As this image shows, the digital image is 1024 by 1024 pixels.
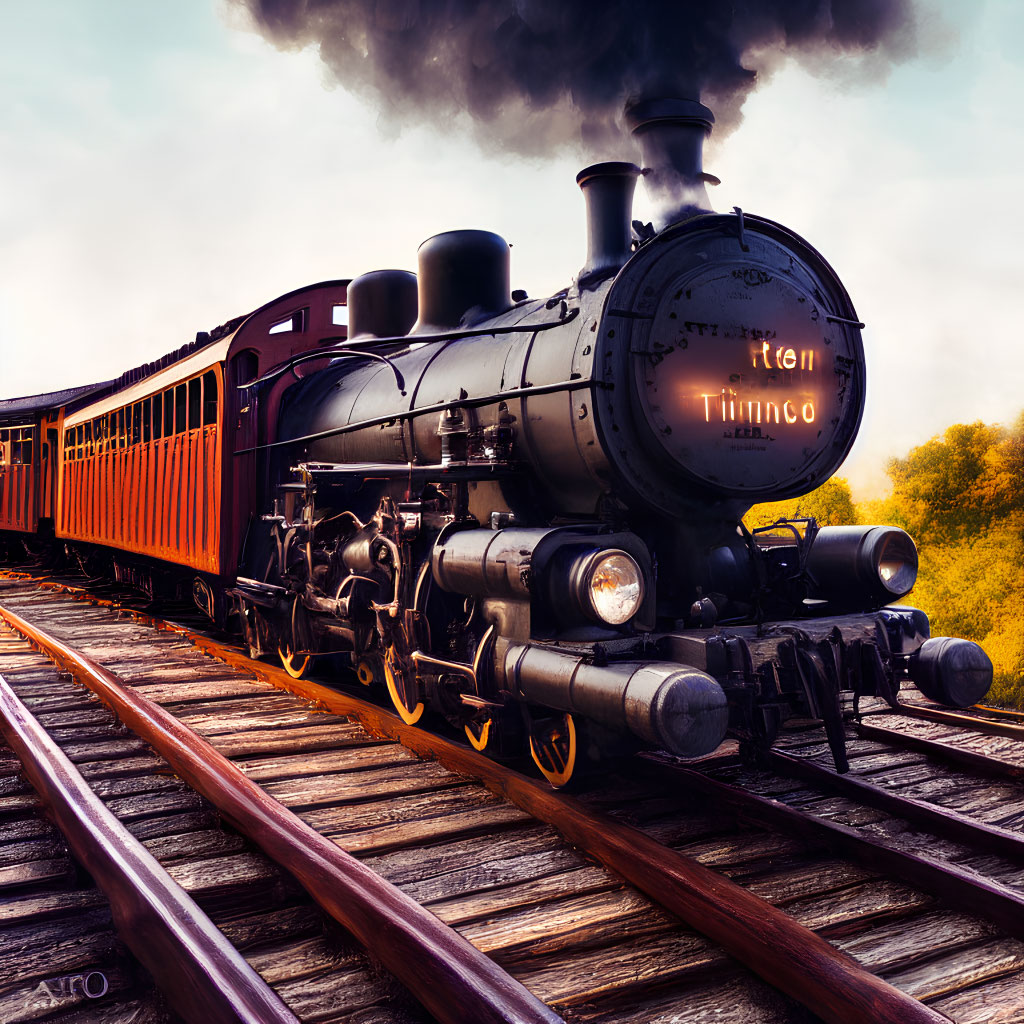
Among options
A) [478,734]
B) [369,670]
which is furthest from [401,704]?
[369,670]

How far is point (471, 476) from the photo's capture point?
13.8ft

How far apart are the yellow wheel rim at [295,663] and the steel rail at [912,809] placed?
314cm

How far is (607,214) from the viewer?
13.5ft

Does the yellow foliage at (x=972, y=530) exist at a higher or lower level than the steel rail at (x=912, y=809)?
higher

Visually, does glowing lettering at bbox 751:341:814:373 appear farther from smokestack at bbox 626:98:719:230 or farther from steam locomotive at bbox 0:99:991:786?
smokestack at bbox 626:98:719:230

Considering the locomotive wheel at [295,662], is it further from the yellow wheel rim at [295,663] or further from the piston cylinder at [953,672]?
the piston cylinder at [953,672]

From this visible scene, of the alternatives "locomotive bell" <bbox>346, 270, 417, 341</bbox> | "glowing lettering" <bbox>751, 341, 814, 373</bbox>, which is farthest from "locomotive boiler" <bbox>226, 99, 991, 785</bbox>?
"locomotive bell" <bbox>346, 270, 417, 341</bbox>

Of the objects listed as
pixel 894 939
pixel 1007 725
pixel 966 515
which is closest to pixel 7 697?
pixel 894 939

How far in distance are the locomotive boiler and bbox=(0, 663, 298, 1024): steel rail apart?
57.0 inches

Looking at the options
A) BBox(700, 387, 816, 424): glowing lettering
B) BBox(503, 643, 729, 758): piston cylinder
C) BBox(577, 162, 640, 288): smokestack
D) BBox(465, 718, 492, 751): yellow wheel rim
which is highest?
BBox(577, 162, 640, 288): smokestack

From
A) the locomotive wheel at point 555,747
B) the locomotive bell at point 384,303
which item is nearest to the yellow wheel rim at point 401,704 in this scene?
the locomotive wheel at point 555,747

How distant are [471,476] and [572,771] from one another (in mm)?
1389

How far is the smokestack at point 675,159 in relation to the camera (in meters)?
4.24

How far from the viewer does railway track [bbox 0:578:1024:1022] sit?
92.0 inches
